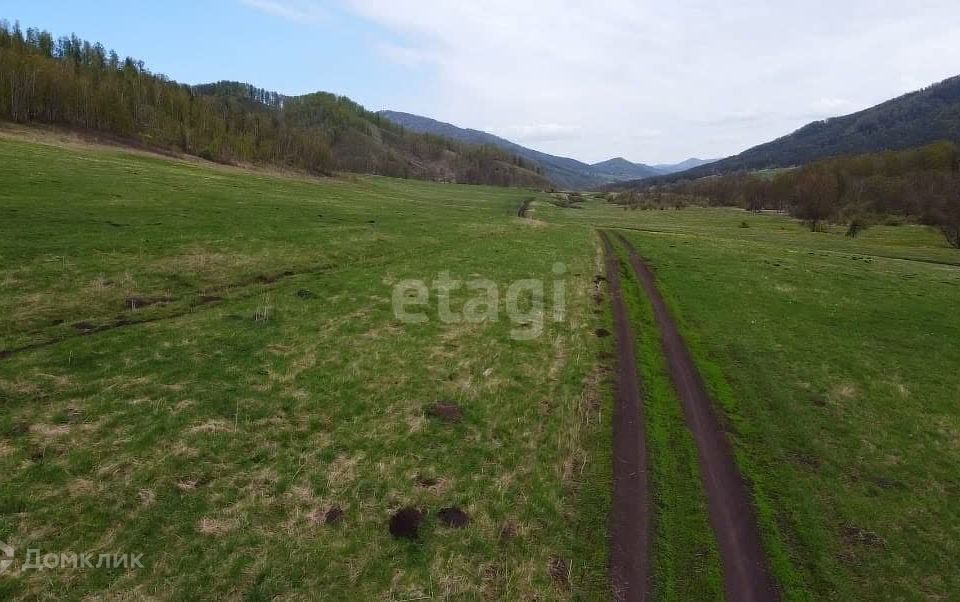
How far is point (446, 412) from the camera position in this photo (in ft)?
46.7

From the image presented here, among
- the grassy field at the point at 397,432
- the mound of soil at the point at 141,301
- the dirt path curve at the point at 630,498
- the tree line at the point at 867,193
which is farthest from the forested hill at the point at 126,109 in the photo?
the tree line at the point at 867,193

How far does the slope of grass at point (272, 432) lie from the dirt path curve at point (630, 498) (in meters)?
0.39

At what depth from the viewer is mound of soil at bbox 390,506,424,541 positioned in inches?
367

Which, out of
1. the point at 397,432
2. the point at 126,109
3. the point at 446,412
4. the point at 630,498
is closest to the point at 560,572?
the point at 630,498

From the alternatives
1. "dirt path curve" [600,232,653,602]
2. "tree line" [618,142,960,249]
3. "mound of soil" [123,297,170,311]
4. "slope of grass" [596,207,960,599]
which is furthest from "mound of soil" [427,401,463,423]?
"tree line" [618,142,960,249]

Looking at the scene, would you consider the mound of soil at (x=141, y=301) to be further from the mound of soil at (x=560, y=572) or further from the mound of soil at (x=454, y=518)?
the mound of soil at (x=560, y=572)

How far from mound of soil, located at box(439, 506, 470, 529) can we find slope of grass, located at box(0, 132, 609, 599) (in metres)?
0.21

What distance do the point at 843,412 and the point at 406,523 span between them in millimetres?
16250

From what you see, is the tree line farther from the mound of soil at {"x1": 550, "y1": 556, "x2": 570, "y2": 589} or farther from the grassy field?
the mound of soil at {"x1": 550, "y1": 556, "x2": 570, "y2": 589}

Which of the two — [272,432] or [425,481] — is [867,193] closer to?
→ [425,481]

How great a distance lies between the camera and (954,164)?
471 ft

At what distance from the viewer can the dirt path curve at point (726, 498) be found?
8.91 m

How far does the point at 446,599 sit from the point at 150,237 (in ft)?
105

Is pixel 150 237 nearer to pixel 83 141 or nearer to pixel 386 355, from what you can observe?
pixel 386 355
